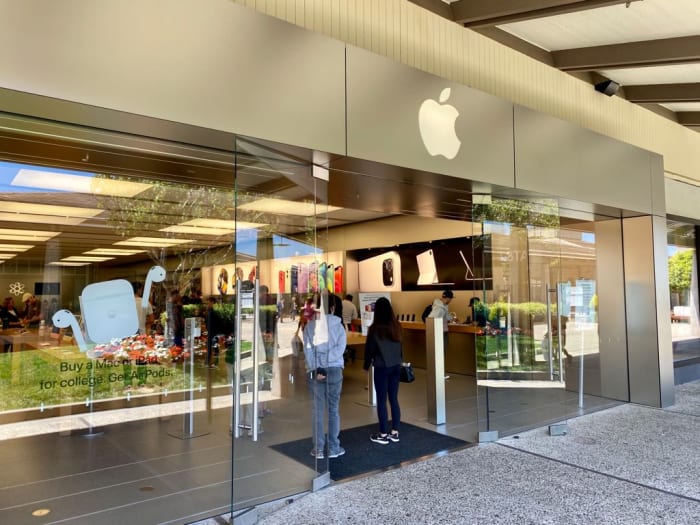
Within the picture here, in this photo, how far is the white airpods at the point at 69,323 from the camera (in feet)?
17.1

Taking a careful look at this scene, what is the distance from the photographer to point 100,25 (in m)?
2.91

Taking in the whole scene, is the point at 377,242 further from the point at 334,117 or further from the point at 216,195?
the point at 334,117

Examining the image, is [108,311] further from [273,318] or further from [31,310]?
[273,318]

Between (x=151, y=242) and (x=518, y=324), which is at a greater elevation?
(x=151, y=242)

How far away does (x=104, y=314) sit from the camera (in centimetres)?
529

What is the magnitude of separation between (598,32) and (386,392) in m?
5.03

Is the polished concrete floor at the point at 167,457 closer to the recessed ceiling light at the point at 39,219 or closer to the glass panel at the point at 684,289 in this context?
the recessed ceiling light at the point at 39,219

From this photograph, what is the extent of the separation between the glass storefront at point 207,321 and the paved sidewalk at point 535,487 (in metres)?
0.40

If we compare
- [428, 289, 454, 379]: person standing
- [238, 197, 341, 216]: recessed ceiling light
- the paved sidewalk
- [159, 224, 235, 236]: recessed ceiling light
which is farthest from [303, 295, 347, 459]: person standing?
[428, 289, 454, 379]: person standing

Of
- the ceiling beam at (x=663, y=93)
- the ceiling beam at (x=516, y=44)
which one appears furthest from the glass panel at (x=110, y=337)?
the ceiling beam at (x=663, y=93)

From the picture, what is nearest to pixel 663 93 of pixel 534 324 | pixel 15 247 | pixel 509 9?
pixel 509 9

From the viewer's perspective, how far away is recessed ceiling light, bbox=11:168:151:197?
474cm

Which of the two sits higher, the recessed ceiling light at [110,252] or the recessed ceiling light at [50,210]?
the recessed ceiling light at [50,210]

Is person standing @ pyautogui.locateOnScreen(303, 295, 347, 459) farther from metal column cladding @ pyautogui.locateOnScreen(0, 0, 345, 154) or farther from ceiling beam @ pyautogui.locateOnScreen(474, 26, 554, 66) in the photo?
ceiling beam @ pyautogui.locateOnScreen(474, 26, 554, 66)
